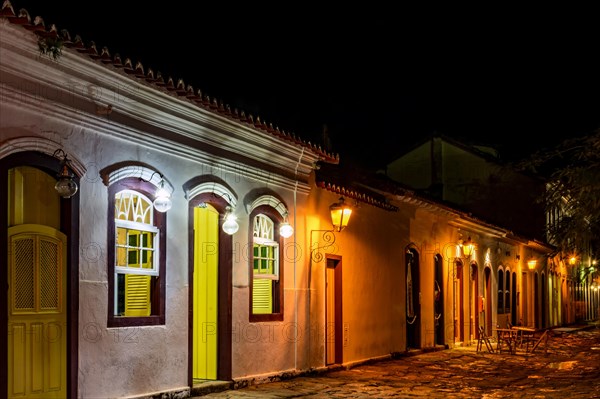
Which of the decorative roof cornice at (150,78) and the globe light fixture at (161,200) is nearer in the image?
the decorative roof cornice at (150,78)

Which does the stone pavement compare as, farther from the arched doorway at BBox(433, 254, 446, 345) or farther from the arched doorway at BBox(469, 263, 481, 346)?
the arched doorway at BBox(469, 263, 481, 346)

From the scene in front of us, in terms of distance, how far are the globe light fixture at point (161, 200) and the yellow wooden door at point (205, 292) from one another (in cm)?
173

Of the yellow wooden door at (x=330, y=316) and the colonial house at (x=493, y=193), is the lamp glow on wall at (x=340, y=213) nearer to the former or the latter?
the yellow wooden door at (x=330, y=316)

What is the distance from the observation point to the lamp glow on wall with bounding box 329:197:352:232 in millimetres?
15250

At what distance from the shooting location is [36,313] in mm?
8758

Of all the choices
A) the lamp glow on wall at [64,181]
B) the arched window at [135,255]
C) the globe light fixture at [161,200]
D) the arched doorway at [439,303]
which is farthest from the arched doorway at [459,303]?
the lamp glow on wall at [64,181]

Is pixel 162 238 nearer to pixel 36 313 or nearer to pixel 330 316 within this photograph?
pixel 36 313

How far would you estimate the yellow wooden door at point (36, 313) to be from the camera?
852 centimetres

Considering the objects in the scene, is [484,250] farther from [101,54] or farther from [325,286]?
[101,54]

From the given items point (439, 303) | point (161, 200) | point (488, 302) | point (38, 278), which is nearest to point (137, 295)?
point (161, 200)

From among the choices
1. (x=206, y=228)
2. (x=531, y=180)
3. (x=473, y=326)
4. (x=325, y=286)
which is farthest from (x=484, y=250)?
(x=206, y=228)

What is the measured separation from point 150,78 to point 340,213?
6.13 metres

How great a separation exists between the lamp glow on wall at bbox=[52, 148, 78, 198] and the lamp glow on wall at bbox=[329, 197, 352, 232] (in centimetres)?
707

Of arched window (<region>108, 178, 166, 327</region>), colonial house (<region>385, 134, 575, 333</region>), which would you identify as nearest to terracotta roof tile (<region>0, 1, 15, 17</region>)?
arched window (<region>108, 178, 166, 327</region>)
